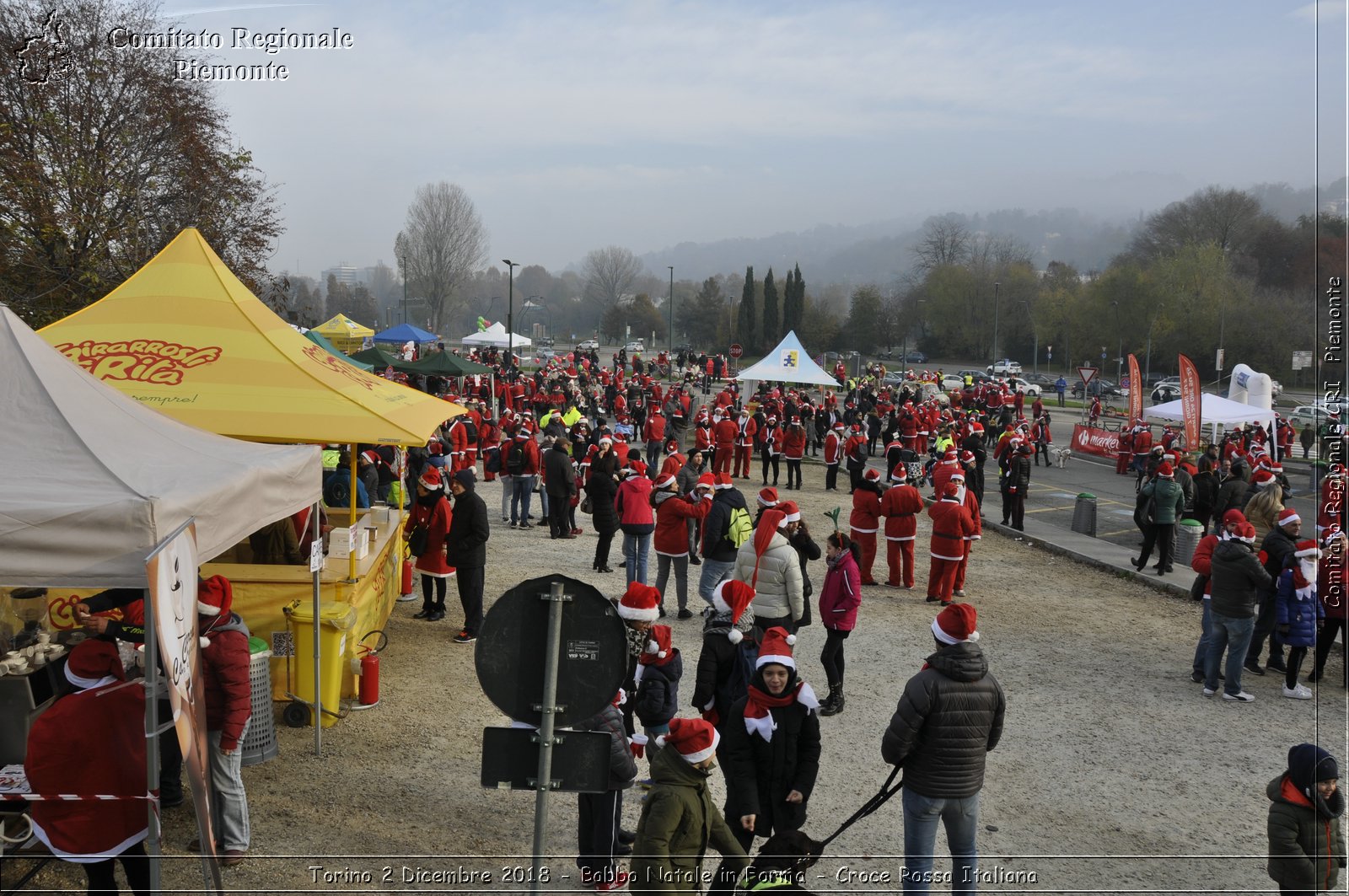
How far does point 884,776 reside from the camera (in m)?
7.16

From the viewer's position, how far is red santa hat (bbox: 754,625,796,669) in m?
4.80

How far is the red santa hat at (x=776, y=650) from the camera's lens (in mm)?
4805

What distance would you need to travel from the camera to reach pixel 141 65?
2067 cm

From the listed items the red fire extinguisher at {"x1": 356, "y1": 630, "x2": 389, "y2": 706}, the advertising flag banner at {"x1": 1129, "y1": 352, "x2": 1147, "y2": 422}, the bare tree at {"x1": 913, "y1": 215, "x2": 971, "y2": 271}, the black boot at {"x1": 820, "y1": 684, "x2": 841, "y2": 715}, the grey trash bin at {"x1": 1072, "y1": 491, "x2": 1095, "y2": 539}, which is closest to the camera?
the red fire extinguisher at {"x1": 356, "y1": 630, "x2": 389, "y2": 706}

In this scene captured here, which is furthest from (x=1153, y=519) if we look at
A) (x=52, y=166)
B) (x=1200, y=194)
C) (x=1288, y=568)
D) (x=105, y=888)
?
(x=1200, y=194)

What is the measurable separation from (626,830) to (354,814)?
1.76 metres

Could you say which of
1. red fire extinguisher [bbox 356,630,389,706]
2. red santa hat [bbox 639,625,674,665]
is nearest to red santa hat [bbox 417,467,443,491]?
red fire extinguisher [bbox 356,630,389,706]

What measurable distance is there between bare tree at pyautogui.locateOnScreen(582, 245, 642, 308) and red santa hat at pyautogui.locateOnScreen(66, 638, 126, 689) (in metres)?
132

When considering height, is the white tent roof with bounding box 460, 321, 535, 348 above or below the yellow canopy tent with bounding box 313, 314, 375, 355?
above

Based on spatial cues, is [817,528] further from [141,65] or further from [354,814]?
[141,65]

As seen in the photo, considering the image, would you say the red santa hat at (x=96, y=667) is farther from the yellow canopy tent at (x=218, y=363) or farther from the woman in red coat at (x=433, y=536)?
the woman in red coat at (x=433, y=536)

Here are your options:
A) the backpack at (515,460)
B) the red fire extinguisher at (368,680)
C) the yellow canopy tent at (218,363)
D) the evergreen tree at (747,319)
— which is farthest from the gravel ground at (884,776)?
the evergreen tree at (747,319)

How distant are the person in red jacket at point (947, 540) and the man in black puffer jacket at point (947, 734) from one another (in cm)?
696

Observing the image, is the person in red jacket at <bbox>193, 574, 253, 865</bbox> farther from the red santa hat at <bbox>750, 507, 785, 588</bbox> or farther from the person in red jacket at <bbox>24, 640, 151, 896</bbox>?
the red santa hat at <bbox>750, 507, 785, 588</bbox>
